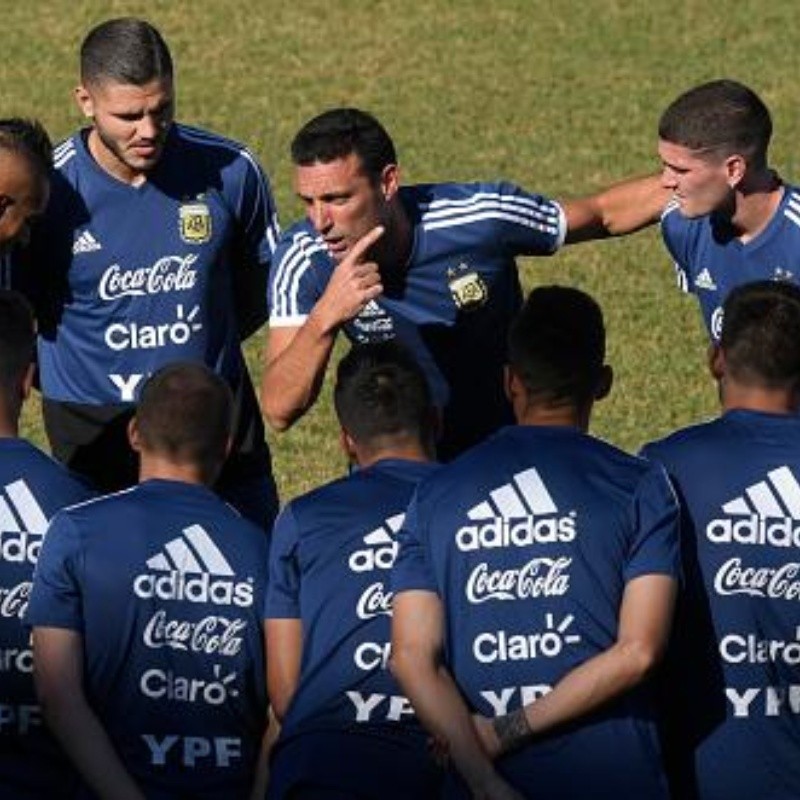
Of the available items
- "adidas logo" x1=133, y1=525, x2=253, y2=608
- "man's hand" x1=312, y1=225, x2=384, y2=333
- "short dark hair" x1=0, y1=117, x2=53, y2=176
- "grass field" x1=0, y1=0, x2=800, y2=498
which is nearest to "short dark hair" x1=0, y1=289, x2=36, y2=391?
"adidas logo" x1=133, y1=525, x2=253, y2=608

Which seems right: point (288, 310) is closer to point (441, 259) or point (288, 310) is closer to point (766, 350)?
point (441, 259)

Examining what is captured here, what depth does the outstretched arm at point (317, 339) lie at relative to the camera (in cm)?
1021

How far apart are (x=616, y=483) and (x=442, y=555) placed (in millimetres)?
526

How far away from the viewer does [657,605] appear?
28.2 feet

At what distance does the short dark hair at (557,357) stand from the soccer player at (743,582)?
0.31 m

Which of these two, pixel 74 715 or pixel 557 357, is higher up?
pixel 557 357

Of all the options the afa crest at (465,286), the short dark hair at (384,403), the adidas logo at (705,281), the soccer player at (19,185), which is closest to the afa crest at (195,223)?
the soccer player at (19,185)

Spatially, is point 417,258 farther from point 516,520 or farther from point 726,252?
point 516,520

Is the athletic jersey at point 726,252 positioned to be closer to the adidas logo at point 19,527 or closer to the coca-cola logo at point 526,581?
the coca-cola logo at point 526,581

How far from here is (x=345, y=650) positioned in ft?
29.1

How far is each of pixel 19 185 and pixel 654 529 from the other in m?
3.05

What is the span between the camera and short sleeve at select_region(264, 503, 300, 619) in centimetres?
890

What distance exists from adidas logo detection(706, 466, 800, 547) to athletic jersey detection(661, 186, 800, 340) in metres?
1.91

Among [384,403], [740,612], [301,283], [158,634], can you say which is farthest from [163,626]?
[301,283]
